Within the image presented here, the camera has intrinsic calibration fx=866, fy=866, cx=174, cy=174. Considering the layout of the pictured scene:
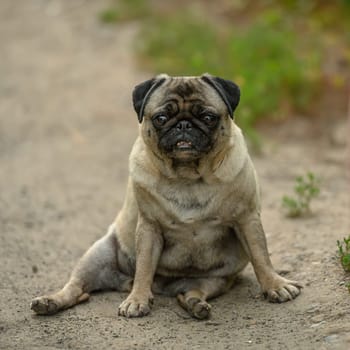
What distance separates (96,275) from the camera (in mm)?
6082

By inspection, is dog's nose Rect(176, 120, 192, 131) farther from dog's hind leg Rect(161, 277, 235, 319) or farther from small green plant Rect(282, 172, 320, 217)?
small green plant Rect(282, 172, 320, 217)

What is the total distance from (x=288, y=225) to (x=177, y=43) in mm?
5637

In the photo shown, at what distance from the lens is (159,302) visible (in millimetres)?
5883

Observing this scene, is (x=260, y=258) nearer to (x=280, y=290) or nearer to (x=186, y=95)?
(x=280, y=290)

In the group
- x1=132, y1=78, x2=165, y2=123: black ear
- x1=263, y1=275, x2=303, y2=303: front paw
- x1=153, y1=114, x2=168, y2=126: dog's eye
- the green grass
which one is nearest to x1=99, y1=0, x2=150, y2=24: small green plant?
the green grass

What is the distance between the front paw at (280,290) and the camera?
5621 millimetres

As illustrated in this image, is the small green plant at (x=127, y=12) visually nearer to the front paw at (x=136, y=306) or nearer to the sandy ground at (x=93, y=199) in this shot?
the sandy ground at (x=93, y=199)

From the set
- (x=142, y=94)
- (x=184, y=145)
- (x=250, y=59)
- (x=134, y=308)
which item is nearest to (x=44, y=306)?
(x=134, y=308)

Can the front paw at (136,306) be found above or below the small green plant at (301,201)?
above

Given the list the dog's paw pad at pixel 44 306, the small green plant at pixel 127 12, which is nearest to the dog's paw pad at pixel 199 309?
the dog's paw pad at pixel 44 306

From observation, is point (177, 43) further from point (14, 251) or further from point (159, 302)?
point (159, 302)

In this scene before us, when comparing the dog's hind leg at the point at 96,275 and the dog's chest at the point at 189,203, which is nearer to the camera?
the dog's chest at the point at 189,203

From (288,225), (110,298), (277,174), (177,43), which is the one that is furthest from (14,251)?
(177,43)

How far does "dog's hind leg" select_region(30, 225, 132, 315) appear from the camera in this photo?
5.84 m
